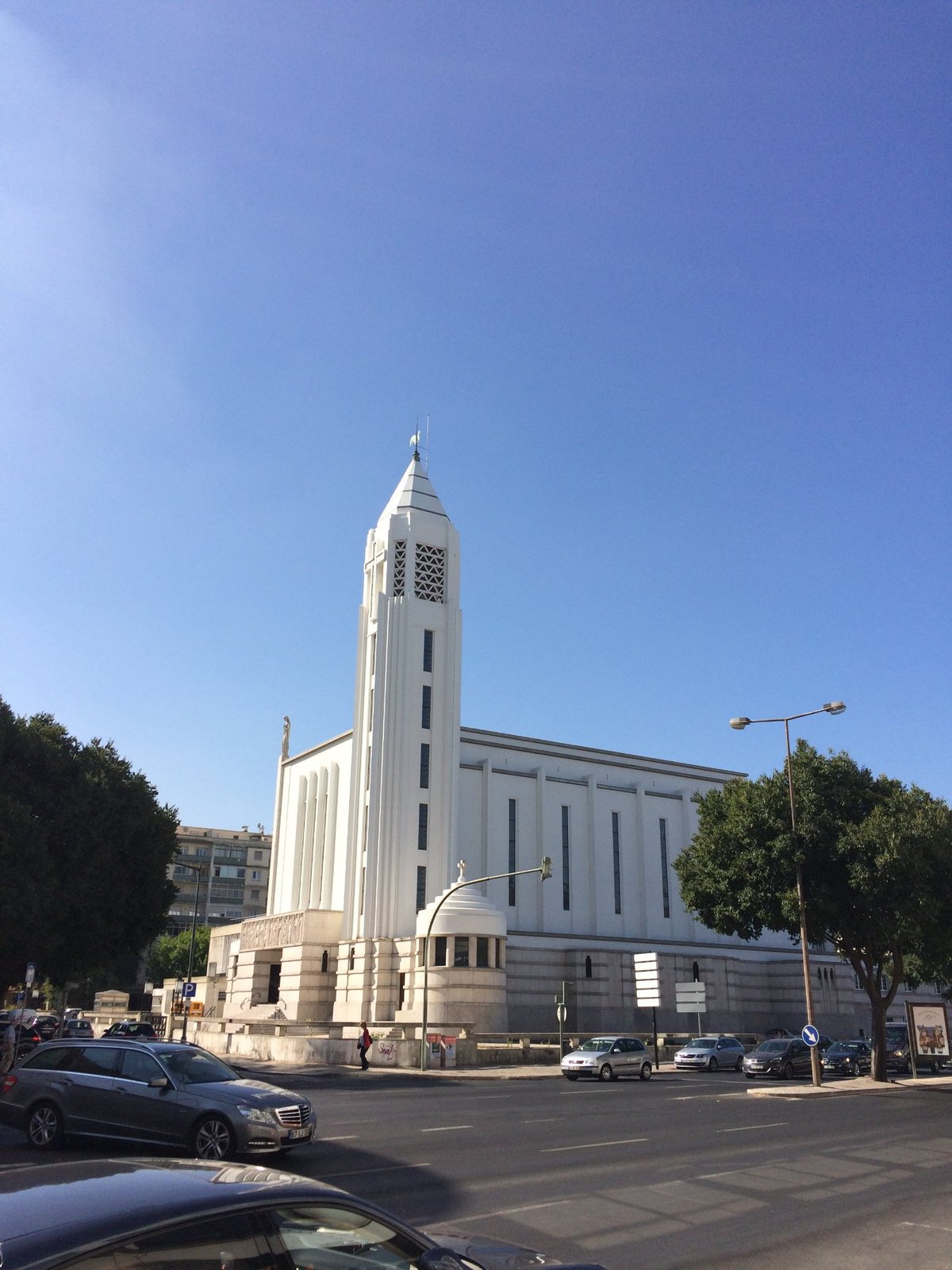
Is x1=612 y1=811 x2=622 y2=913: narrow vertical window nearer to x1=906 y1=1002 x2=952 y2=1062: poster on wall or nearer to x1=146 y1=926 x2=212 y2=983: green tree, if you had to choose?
x1=906 y1=1002 x2=952 y2=1062: poster on wall

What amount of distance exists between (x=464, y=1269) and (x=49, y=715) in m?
39.5

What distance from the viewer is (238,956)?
63.5 meters

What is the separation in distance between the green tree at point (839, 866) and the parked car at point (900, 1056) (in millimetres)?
8958

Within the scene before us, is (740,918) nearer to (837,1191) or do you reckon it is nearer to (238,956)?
(837,1191)

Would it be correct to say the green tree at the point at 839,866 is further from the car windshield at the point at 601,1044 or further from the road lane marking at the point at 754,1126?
the road lane marking at the point at 754,1126

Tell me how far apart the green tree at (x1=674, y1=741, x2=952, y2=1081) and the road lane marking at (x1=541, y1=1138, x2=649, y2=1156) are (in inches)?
626

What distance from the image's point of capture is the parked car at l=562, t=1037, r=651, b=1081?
3130 cm

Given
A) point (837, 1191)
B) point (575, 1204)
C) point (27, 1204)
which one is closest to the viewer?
point (27, 1204)

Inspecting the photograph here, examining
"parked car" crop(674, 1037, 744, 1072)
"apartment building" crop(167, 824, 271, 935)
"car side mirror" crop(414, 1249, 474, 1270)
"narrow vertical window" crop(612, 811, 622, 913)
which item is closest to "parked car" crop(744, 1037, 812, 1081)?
"parked car" crop(674, 1037, 744, 1072)

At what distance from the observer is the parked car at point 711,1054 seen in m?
37.4

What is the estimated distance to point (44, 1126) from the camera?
41.2ft

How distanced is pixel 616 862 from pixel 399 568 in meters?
23.9

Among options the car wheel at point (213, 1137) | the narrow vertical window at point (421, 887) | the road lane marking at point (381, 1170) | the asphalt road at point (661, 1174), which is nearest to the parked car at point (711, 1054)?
the asphalt road at point (661, 1174)

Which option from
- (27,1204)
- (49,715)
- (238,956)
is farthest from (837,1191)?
(238,956)
